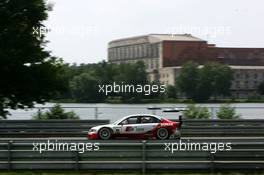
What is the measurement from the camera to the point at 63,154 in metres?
Answer: 13.9

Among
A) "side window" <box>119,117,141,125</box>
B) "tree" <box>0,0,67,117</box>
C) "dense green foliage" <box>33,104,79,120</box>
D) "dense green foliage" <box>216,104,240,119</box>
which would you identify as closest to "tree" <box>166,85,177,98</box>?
"side window" <box>119,117,141,125</box>

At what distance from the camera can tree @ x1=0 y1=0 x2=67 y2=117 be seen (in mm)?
24844

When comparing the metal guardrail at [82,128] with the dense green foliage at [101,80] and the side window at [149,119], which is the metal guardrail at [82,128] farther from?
the side window at [149,119]

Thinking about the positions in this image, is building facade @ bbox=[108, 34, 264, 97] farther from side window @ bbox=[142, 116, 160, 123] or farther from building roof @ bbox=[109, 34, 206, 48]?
side window @ bbox=[142, 116, 160, 123]

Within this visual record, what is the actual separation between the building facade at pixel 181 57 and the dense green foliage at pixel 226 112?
120 cm

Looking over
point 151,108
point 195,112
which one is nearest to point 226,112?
point 195,112

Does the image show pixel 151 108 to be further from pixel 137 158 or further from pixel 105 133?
pixel 137 158

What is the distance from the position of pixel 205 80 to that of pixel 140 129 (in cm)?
494

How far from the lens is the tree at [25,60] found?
24.8m

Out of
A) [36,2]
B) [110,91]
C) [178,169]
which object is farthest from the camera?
[36,2]

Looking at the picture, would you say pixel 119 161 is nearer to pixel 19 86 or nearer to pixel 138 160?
pixel 138 160

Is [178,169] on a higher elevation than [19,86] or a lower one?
lower

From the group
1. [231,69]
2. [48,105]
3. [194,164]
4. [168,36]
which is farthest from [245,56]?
[194,164]

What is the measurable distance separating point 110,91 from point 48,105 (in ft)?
16.2
